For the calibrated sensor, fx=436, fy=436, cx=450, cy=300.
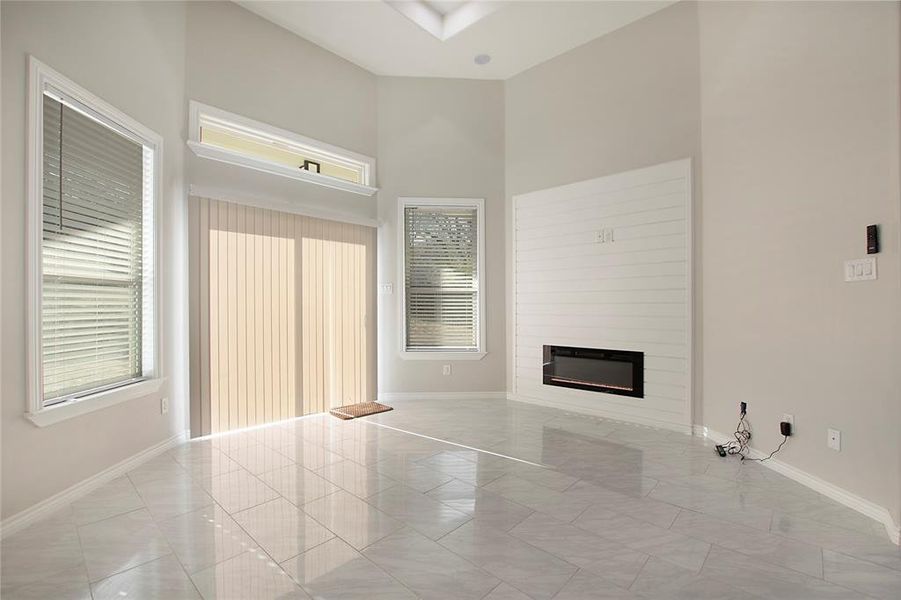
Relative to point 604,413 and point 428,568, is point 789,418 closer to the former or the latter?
point 604,413

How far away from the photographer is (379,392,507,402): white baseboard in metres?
5.09

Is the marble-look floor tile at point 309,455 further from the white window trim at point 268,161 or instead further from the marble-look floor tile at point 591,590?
the white window trim at point 268,161

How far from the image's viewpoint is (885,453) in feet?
7.54

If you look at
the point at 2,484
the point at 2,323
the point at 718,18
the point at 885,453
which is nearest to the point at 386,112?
the point at 718,18

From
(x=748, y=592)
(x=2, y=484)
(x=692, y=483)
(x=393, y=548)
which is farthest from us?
(x=692, y=483)

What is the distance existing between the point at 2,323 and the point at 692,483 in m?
3.97

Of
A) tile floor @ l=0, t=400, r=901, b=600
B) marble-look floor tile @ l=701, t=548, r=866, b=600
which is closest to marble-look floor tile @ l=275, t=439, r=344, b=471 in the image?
tile floor @ l=0, t=400, r=901, b=600

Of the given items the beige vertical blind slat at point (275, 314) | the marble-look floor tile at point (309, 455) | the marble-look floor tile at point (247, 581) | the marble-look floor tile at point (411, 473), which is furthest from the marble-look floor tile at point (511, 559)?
the beige vertical blind slat at point (275, 314)

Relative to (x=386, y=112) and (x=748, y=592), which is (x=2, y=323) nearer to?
(x=748, y=592)

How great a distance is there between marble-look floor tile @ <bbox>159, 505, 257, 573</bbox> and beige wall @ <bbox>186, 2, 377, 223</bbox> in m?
2.63

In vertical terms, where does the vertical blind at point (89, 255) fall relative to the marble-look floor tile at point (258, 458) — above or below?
above

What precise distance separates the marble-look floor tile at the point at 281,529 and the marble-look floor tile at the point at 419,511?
0.38 metres

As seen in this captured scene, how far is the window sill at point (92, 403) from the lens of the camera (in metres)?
2.37

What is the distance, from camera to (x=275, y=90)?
4.20 metres
